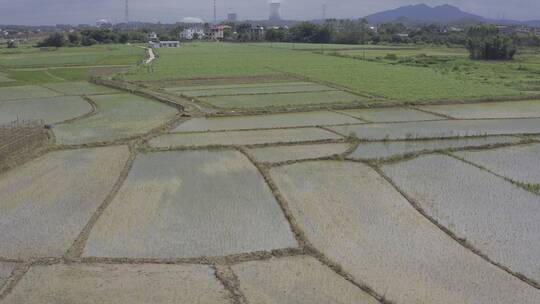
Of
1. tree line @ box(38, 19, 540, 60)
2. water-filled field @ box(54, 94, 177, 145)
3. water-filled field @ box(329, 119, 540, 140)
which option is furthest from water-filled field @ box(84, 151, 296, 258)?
tree line @ box(38, 19, 540, 60)

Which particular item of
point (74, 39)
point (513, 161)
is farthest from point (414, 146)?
point (74, 39)

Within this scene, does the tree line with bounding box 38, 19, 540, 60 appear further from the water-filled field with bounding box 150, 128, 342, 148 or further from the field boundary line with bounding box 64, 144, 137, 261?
the field boundary line with bounding box 64, 144, 137, 261

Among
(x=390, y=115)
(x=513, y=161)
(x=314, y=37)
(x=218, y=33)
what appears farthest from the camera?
(x=218, y=33)

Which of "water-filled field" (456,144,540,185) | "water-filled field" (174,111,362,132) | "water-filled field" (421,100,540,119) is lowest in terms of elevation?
"water-filled field" (456,144,540,185)

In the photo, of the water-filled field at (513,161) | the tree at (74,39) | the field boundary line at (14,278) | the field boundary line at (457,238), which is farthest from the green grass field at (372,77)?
the tree at (74,39)

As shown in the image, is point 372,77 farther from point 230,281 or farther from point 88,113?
point 230,281

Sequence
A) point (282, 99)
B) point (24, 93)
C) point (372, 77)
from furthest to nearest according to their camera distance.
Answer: point (372, 77) < point (24, 93) < point (282, 99)

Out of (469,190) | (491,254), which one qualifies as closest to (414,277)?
(491,254)

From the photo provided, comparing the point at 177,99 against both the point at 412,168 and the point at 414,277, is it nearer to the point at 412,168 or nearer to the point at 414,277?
the point at 412,168
